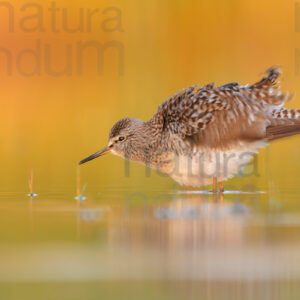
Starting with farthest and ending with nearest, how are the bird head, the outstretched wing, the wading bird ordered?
1. the bird head
2. the outstretched wing
3. the wading bird

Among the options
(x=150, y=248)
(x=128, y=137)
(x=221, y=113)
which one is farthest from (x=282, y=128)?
(x=150, y=248)

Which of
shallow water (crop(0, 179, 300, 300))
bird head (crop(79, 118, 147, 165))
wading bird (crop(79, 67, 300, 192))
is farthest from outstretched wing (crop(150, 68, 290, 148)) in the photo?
shallow water (crop(0, 179, 300, 300))

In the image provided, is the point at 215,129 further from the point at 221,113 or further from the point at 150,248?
the point at 150,248

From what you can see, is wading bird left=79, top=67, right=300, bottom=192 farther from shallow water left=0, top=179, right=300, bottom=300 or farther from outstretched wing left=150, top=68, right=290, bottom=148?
shallow water left=0, top=179, right=300, bottom=300

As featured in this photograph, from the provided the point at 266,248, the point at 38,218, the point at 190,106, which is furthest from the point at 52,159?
the point at 266,248

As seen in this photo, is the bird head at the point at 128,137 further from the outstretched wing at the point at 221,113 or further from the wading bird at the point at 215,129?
the outstretched wing at the point at 221,113

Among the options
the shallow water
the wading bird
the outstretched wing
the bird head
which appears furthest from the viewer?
the bird head

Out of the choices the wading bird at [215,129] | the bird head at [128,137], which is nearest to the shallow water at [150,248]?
the wading bird at [215,129]
